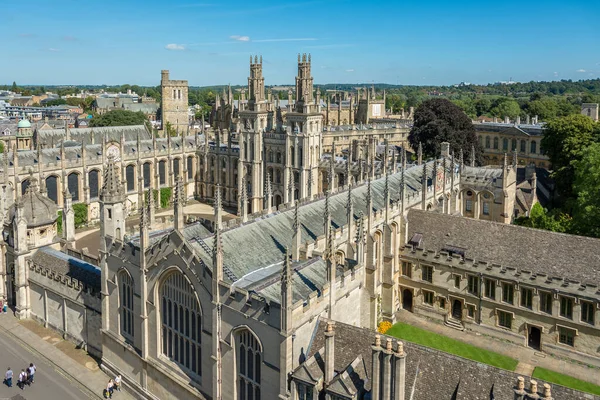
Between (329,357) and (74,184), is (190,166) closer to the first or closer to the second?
(74,184)

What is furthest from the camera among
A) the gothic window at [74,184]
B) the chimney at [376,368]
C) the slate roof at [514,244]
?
the gothic window at [74,184]

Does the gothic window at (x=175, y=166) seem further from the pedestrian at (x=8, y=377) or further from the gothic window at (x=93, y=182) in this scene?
the pedestrian at (x=8, y=377)

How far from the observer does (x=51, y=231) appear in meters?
35.9

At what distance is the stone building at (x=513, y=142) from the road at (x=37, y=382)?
6866 cm

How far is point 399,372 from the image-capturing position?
16.9 meters

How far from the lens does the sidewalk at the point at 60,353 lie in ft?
91.6

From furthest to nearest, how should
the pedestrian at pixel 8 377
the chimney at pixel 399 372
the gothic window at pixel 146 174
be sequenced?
the gothic window at pixel 146 174 < the pedestrian at pixel 8 377 < the chimney at pixel 399 372

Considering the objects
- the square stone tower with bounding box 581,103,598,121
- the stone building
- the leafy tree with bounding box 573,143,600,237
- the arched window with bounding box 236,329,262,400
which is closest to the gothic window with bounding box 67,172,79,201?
the arched window with bounding box 236,329,262,400

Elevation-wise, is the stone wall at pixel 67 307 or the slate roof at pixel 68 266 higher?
the slate roof at pixel 68 266

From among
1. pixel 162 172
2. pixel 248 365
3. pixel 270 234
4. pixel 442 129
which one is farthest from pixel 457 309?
pixel 162 172

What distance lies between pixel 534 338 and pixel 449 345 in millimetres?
5210

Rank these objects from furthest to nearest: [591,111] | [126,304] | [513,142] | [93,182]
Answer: [591,111] → [513,142] → [93,182] → [126,304]

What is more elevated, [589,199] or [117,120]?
[117,120]

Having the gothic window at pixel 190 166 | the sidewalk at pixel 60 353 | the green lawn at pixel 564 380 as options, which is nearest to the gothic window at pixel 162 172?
the gothic window at pixel 190 166
